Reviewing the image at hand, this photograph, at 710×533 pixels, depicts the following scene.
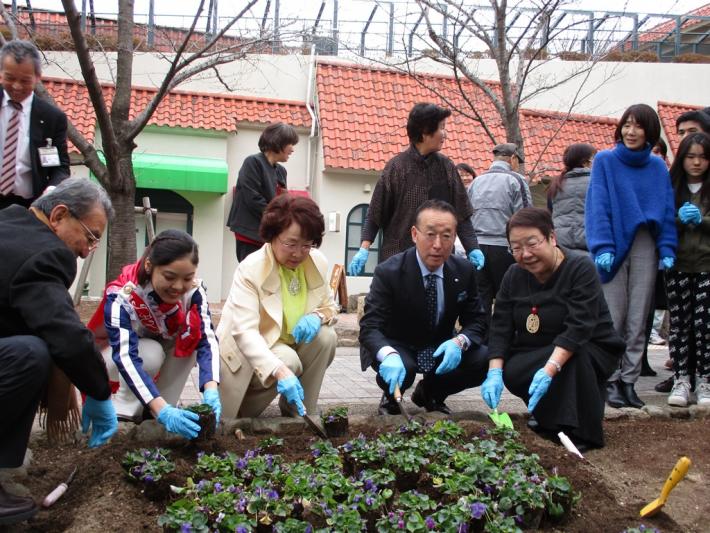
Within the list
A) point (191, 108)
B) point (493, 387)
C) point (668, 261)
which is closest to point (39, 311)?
point (493, 387)

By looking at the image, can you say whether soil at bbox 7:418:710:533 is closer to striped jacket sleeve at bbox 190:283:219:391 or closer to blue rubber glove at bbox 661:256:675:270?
striped jacket sleeve at bbox 190:283:219:391

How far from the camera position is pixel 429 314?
366 cm

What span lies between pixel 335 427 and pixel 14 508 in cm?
133

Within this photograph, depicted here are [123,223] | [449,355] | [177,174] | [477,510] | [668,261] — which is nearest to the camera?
[477,510]

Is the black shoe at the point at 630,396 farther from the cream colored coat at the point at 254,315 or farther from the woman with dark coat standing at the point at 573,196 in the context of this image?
the cream colored coat at the point at 254,315

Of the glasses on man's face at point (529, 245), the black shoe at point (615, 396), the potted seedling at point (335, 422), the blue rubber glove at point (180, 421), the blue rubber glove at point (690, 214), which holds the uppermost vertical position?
the blue rubber glove at point (690, 214)

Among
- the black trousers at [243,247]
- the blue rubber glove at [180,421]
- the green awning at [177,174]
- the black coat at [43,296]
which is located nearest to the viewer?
the black coat at [43,296]

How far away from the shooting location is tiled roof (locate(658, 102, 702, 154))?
1399 centimetres

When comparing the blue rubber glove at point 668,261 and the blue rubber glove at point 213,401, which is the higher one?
the blue rubber glove at point 668,261

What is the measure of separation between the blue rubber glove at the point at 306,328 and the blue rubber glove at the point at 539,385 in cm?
103

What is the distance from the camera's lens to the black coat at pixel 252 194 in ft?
16.8

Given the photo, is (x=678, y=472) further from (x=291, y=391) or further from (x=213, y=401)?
(x=213, y=401)

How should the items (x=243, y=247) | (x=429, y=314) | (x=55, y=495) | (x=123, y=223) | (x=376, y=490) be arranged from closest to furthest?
(x=376, y=490)
(x=55, y=495)
(x=429, y=314)
(x=243, y=247)
(x=123, y=223)

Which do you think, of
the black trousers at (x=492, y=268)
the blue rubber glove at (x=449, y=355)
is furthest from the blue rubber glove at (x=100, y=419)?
the black trousers at (x=492, y=268)
